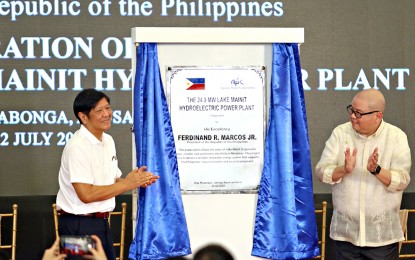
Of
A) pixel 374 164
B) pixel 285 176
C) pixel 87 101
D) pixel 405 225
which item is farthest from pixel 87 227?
pixel 405 225

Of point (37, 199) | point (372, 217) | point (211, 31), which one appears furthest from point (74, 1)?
point (372, 217)

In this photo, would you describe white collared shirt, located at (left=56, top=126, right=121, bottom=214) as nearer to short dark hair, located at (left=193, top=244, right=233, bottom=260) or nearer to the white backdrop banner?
the white backdrop banner

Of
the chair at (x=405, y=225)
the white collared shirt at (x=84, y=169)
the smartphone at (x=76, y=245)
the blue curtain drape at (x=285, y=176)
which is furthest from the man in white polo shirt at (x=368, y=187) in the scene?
the smartphone at (x=76, y=245)

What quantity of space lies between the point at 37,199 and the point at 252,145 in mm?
2771

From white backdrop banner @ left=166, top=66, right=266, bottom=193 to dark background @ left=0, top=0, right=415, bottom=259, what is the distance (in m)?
2.43

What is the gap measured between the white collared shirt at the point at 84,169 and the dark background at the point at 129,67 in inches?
87.4

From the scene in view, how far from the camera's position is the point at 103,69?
687 centimetres

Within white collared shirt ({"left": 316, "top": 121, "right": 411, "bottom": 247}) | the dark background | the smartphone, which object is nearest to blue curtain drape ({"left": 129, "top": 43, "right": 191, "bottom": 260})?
white collared shirt ({"left": 316, "top": 121, "right": 411, "bottom": 247})

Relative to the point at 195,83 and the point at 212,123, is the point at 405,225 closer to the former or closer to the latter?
the point at 212,123

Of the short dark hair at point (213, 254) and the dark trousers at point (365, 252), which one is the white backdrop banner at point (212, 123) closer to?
the dark trousers at point (365, 252)

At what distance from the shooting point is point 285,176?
14.8 ft

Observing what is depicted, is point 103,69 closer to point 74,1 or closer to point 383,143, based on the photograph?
point 74,1

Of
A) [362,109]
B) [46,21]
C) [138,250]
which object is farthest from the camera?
[46,21]

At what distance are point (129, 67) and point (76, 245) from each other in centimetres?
382
